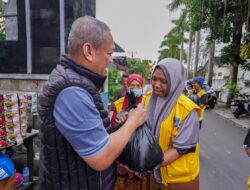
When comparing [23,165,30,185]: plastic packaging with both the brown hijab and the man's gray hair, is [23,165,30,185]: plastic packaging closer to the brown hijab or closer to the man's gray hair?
the brown hijab

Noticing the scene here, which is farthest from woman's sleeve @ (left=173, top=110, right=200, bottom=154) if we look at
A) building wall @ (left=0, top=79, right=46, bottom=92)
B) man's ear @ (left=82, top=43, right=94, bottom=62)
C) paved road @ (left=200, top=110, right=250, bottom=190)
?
building wall @ (left=0, top=79, right=46, bottom=92)

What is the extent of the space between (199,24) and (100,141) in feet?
36.0

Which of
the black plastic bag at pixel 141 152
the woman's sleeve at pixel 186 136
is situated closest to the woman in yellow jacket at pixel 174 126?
the woman's sleeve at pixel 186 136

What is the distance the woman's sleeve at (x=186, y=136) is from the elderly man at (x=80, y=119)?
0.59m

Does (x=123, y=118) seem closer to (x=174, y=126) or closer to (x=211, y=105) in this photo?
(x=174, y=126)

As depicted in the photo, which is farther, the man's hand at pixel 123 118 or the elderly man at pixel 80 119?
the man's hand at pixel 123 118

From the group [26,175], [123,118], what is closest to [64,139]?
[123,118]

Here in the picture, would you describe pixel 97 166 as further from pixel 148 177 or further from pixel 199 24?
pixel 199 24

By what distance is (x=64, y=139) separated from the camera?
48.4 inches

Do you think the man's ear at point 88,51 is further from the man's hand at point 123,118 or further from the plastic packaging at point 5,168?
the plastic packaging at point 5,168

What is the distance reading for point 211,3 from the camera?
10.0 m

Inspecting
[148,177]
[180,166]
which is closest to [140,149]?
[180,166]

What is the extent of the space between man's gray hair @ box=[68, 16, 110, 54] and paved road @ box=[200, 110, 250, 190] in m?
3.27

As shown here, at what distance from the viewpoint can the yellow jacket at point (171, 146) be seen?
189 cm
